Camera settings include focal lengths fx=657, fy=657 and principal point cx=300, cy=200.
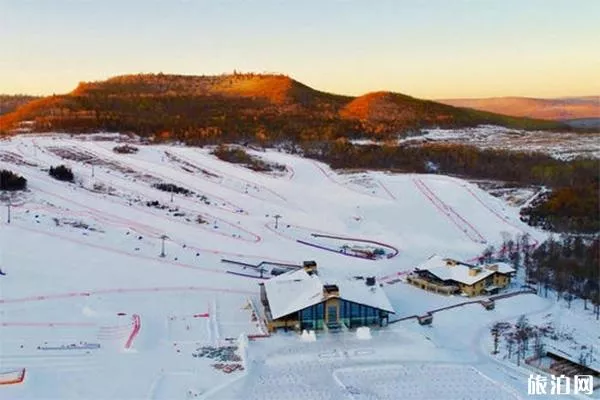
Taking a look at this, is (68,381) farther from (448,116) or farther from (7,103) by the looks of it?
(7,103)

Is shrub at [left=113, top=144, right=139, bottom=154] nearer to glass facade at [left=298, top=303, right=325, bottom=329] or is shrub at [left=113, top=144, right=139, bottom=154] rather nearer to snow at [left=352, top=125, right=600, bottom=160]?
snow at [left=352, top=125, right=600, bottom=160]

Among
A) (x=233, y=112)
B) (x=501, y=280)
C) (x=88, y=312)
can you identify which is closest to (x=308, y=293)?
(x=88, y=312)

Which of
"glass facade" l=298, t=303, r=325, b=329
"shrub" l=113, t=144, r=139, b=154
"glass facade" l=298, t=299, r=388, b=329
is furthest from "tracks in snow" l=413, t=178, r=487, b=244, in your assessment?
"shrub" l=113, t=144, r=139, b=154

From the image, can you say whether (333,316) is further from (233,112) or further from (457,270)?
(233,112)

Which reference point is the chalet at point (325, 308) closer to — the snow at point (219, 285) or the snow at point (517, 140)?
the snow at point (219, 285)

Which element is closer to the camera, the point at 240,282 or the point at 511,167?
the point at 240,282

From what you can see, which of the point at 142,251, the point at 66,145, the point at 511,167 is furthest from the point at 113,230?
the point at 511,167

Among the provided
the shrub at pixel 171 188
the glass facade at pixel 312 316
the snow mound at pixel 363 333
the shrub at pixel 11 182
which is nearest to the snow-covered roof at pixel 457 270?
the snow mound at pixel 363 333
